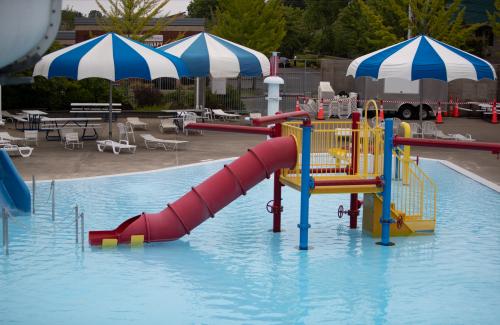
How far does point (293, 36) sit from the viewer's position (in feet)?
252

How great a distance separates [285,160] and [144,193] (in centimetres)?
548

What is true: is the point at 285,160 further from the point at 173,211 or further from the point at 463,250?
the point at 463,250

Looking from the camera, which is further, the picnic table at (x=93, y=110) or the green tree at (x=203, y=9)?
the green tree at (x=203, y=9)

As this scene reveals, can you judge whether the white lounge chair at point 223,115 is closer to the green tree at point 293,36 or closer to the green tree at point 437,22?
the green tree at point 437,22

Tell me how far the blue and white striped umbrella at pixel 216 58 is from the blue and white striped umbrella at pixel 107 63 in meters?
3.26

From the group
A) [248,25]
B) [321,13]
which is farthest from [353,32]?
[248,25]

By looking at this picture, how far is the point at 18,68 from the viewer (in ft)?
17.9

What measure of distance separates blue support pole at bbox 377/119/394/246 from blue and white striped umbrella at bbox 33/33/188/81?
1150 cm

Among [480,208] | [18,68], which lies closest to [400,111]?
[480,208]

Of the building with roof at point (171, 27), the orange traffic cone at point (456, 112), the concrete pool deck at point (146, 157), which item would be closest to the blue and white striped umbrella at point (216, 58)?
the concrete pool deck at point (146, 157)

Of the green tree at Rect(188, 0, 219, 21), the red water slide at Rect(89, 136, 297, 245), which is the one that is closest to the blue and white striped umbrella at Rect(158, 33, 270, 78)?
the red water slide at Rect(89, 136, 297, 245)

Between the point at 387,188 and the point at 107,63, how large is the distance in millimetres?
12456

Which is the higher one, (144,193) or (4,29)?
(4,29)

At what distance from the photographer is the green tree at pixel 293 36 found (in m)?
76.4
